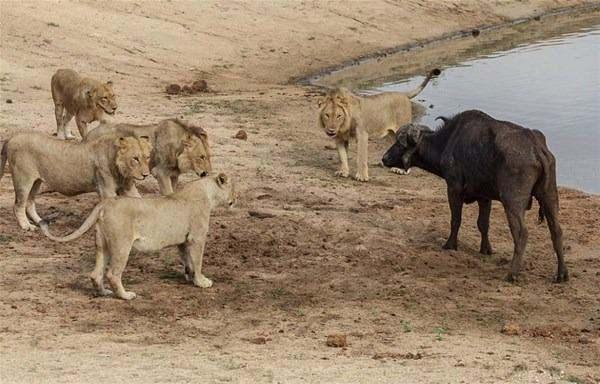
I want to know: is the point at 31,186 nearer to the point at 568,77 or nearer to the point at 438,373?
the point at 438,373

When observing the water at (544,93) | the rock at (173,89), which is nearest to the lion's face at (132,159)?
the water at (544,93)

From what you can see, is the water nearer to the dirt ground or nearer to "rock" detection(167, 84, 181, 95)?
the dirt ground

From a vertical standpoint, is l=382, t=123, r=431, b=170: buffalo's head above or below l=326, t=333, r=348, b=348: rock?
above

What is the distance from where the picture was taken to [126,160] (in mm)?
10664

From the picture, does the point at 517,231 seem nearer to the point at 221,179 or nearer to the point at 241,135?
the point at 221,179

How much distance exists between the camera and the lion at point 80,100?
15.4m

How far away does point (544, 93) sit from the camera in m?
23.5

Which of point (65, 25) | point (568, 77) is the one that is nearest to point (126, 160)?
point (65, 25)

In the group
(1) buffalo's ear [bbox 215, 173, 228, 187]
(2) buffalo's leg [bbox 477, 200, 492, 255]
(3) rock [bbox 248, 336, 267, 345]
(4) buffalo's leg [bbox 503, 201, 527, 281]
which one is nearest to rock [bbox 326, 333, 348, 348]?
(3) rock [bbox 248, 336, 267, 345]

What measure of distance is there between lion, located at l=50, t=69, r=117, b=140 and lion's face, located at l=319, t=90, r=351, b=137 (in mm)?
2656

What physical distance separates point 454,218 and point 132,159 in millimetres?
3277

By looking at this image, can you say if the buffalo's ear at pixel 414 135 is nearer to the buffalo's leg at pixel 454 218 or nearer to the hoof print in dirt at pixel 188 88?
the buffalo's leg at pixel 454 218

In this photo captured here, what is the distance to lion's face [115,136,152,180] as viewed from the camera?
10.6 metres

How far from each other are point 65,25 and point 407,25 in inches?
418
